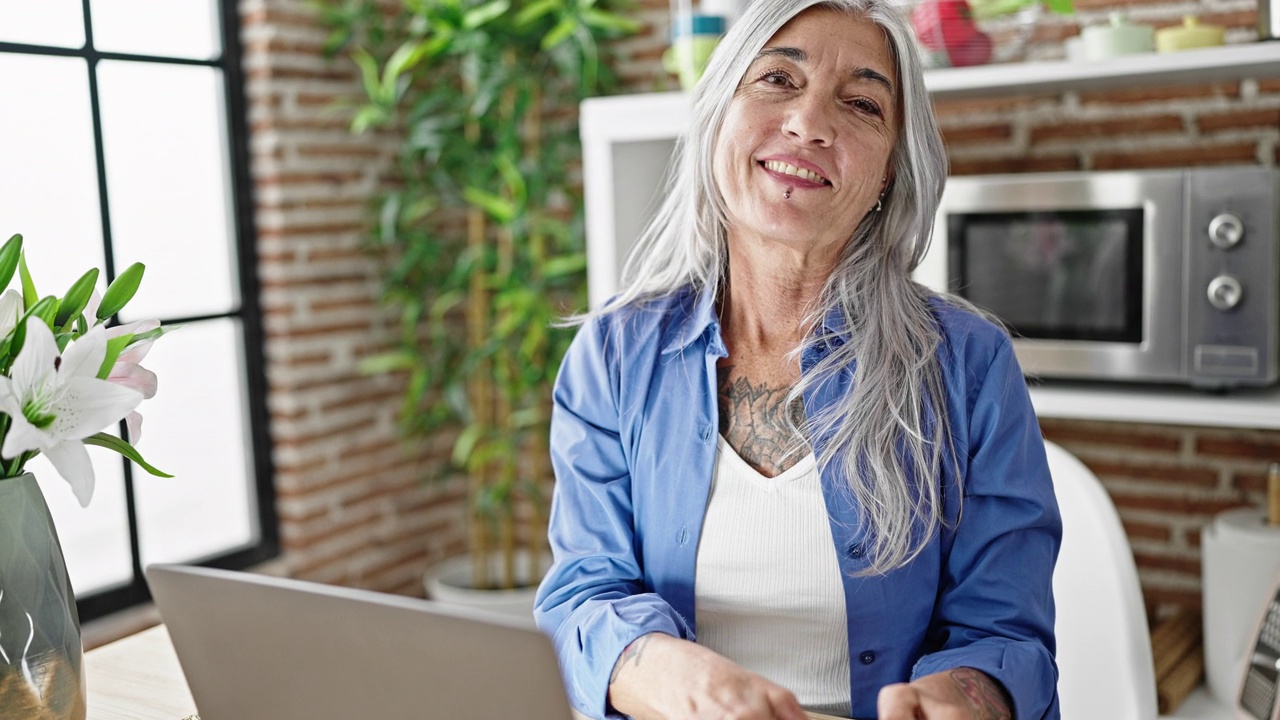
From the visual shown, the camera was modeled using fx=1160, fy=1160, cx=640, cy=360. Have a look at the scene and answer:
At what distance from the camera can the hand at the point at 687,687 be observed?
1001mm

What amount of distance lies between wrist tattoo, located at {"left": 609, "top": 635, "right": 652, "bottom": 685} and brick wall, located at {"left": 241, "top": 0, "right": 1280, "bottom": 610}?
1571mm

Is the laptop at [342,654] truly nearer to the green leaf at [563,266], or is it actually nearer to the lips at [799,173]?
the lips at [799,173]

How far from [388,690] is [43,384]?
0.39 m

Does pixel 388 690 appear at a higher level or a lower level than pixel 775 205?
lower

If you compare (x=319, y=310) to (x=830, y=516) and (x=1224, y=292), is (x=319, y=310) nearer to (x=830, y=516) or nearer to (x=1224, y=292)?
(x=830, y=516)

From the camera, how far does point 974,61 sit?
6.82 ft

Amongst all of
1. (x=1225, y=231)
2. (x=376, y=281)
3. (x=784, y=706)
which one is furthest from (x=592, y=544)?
(x=376, y=281)

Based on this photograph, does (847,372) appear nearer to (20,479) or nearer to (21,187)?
(20,479)

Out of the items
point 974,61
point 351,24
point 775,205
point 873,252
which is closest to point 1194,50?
point 974,61

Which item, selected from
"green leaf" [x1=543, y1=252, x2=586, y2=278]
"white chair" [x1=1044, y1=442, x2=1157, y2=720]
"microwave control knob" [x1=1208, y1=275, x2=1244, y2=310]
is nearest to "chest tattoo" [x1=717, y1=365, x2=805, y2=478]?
"white chair" [x1=1044, y1=442, x2=1157, y2=720]

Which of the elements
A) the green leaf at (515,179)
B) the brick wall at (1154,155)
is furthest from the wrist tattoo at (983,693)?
the green leaf at (515,179)

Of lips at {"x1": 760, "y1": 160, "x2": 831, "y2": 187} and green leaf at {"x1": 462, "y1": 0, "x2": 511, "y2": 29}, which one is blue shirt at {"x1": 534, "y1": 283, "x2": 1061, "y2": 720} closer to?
lips at {"x1": 760, "y1": 160, "x2": 831, "y2": 187}

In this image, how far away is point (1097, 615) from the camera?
4.90 ft

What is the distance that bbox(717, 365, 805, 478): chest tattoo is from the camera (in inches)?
53.4
